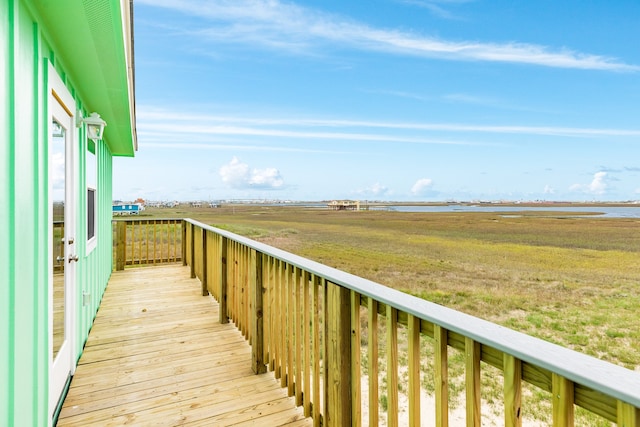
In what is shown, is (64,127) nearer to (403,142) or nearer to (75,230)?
(75,230)

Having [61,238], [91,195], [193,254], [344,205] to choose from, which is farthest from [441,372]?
[344,205]

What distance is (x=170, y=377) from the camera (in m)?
2.59

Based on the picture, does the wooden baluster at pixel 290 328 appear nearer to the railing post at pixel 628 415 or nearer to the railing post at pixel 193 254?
the railing post at pixel 628 415

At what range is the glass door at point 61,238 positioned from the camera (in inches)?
81.0

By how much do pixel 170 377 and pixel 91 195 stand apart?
236 centimetres

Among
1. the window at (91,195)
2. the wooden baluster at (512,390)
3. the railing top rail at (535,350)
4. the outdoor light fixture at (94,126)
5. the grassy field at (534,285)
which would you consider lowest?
the grassy field at (534,285)

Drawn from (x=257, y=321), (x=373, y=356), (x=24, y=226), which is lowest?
(x=257, y=321)

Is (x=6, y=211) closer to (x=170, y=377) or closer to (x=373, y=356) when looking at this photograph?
(x=373, y=356)

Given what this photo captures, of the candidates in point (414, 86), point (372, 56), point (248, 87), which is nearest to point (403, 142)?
point (414, 86)

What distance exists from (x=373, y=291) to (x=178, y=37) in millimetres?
14645

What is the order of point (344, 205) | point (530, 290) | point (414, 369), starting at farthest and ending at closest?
1. point (344, 205)
2. point (530, 290)
3. point (414, 369)

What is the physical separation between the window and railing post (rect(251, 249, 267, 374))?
6.35 ft

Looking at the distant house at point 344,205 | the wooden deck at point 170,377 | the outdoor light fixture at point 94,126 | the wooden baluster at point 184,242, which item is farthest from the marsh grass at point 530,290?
the distant house at point 344,205

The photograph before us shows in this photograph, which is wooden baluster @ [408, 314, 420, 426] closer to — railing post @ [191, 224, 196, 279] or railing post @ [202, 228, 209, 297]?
railing post @ [202, 228, 209, 297]
